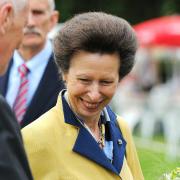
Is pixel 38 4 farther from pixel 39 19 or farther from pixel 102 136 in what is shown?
pixel 102 136

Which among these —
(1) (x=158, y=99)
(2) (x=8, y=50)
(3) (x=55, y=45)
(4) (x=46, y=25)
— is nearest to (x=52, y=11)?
(4) (x=46, y=25)

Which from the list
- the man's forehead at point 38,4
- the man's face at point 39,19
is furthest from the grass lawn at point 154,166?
the man's forehead at point 38,4

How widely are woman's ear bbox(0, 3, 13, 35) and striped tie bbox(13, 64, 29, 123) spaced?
110 inches

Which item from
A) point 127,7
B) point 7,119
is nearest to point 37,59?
point 7,119

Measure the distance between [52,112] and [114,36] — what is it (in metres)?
0.48

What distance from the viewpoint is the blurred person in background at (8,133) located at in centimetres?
251

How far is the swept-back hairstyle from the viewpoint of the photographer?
3.79 meters

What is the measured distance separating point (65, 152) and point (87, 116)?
321 mm

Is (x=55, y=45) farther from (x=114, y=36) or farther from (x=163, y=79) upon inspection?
(x=163, y=79)

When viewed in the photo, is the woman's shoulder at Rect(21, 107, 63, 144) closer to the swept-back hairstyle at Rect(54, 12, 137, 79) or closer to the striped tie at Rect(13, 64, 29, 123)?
the swept-back hairstyle at Rect(54, 12, 137, 79)

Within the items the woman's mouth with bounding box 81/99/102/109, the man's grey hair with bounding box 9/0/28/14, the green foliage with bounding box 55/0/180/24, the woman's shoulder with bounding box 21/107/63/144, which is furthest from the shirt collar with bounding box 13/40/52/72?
the green foliage with bounding box 55/0/180/24

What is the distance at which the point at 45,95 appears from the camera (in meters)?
5.44

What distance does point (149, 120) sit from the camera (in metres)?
18.4

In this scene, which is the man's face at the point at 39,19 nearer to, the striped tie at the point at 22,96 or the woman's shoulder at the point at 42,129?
the striped tie at the point at 22,96
